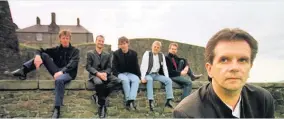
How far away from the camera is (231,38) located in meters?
1.81

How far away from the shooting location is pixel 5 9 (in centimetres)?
1338

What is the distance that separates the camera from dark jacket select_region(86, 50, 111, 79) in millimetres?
7074

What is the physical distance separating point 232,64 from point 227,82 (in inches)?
3.6

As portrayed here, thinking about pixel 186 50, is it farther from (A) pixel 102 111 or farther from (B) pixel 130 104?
(A) pixel 102 111

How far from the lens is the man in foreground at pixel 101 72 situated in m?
7.03

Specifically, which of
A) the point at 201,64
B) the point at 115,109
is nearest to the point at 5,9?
the point at 115,109

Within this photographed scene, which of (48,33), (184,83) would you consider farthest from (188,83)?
(48,33)

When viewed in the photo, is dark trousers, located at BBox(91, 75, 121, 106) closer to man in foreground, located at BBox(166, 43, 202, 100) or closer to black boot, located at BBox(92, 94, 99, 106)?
black boot, located at BBox(92, 94, 99, 106)

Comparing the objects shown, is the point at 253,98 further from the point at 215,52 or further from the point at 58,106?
the point at 58,106

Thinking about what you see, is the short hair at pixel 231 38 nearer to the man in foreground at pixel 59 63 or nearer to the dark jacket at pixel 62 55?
the man in foreground at pixel 59 63

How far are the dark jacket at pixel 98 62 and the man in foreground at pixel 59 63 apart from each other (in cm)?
26

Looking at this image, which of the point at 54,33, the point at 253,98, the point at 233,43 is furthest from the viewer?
the point at 54,33

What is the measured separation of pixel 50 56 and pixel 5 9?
23.9 feet

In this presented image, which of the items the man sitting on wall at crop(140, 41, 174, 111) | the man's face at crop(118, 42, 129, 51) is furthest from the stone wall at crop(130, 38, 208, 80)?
the man's face at crop(118, 42, 129, 51)
